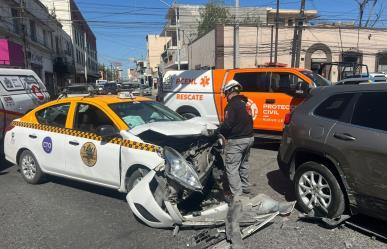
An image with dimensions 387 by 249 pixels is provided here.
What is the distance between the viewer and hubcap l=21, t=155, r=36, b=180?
22.4 feet

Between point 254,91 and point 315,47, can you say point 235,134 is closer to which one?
point 254,91

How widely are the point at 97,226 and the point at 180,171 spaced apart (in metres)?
1.37

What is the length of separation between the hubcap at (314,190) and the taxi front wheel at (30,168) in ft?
14.3

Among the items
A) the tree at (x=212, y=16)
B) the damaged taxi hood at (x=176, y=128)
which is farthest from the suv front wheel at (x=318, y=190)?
the tree at (x=212, y=16)

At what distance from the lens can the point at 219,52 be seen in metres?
31.7

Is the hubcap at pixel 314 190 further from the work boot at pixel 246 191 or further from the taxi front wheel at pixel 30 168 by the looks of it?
the taxi front wheel at pixel 30 168

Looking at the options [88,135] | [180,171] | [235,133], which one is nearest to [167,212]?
[180,171]

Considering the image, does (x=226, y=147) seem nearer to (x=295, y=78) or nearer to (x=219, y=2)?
(x=295, y=78)

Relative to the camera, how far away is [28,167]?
22.6 ft

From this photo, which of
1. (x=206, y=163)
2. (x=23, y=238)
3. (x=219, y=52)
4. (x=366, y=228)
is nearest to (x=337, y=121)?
(x=366, y=228)

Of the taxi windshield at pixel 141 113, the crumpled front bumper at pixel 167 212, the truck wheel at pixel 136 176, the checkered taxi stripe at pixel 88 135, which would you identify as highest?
the taxi windshield at pixel 141 113

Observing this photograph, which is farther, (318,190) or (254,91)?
(254,91)

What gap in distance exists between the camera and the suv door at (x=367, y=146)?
405cm

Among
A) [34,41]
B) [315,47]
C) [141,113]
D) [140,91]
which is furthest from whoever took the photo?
[34,41]
